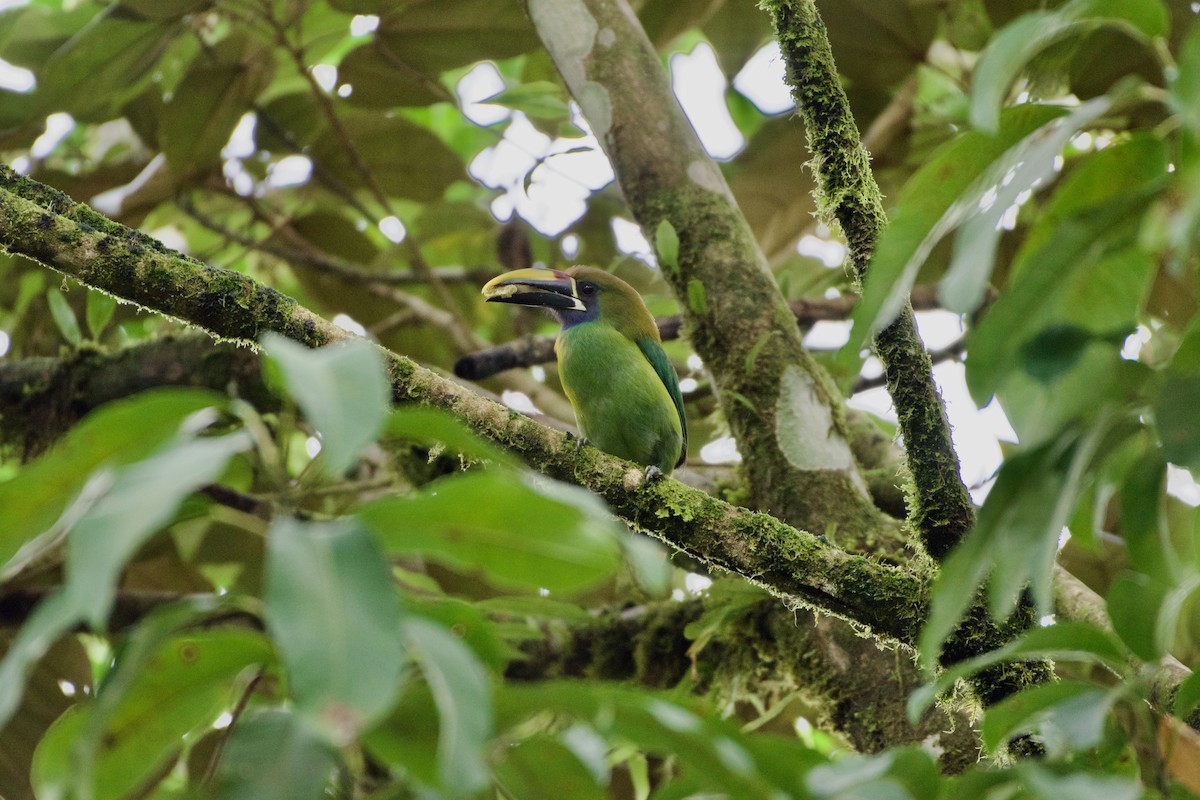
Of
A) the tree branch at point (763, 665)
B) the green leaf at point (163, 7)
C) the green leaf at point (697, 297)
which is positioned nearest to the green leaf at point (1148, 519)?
the tree branch at point (763, 665)

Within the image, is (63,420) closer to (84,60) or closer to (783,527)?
(84,60)

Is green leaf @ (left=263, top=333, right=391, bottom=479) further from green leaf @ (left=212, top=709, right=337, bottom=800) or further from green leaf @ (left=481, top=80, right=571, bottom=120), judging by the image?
green leaf @ (left=481, top=80, right=571, bottom=120)

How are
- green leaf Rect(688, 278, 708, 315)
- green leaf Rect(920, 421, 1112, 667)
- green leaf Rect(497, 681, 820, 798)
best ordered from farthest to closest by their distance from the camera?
green leaf Rect(688, 278, 708, 315), green leaf Rect(920, 421, 1112, 667), green leaf Rect(497, 681, 820, 798)

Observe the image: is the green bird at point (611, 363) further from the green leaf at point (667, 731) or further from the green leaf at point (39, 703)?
the green leaf at point (667, 731)

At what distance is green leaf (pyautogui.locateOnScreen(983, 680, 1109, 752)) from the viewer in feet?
3.55

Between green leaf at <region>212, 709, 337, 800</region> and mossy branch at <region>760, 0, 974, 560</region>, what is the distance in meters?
1.43

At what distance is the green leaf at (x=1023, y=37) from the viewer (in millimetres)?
1063

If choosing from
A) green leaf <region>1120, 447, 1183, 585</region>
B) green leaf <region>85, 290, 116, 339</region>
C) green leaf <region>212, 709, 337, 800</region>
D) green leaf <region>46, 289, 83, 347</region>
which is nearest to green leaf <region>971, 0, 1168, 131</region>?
green leaf <region>1120, 447, 1183, 585</region>

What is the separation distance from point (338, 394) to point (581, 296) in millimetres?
3353

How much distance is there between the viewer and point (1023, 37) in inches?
42.8

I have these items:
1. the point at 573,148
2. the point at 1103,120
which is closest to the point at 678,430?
the point at 573,148

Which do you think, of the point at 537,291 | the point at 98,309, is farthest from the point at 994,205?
the point at 537,291

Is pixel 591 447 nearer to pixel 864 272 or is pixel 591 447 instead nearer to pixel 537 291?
pixel 864 272

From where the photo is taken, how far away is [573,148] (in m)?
3.96
